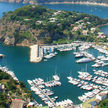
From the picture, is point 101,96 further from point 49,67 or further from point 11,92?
point 49,67

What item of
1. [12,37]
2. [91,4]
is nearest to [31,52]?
[12,37]

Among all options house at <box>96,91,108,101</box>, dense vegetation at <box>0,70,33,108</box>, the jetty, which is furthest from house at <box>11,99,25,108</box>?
the jetty

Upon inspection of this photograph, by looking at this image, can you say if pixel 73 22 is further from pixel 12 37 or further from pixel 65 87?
pixel 65 87

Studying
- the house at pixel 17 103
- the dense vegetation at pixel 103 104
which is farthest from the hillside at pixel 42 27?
the dense vegetation at pixel 103 104

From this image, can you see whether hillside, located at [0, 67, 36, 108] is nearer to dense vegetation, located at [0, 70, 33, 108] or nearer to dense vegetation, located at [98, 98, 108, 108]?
dense vegetation, located at [0, 70, 33, 108]

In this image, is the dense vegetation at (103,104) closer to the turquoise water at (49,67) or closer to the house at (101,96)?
the house at (101,96)
